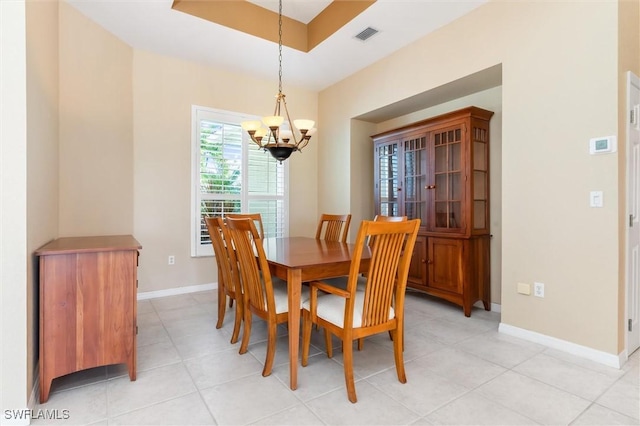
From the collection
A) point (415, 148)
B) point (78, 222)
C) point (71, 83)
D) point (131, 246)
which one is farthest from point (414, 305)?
point (71, 83)

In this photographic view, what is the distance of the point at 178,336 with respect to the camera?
2.72 m

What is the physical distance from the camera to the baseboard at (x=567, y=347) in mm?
2195

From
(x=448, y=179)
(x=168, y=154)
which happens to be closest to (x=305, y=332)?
(x=448, y=179)

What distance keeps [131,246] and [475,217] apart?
10.3 ft

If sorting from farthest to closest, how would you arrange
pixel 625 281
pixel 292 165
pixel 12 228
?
pixel 292 165 < pixel 625 281 < pixel 12 228

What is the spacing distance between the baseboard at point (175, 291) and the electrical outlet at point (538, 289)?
142 inches

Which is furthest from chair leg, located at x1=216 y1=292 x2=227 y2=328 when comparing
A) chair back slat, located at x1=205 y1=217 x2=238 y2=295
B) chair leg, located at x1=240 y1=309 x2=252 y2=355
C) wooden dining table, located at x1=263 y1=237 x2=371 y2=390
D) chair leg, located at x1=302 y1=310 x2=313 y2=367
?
chair leg, located at x1=302 y1=310 x2=313 y2=367

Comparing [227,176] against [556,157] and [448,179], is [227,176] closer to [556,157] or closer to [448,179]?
[448,179]

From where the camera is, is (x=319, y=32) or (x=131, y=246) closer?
(x=131, y=246)

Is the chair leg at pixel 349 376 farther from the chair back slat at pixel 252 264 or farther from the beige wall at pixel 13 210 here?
the beige wall at pixel 13 210

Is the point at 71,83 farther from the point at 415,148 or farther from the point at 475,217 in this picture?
the point at 475,217

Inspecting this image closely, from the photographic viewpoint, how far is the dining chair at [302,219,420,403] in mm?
1749

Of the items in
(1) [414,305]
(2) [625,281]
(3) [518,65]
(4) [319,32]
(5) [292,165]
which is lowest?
(1) [414,305]

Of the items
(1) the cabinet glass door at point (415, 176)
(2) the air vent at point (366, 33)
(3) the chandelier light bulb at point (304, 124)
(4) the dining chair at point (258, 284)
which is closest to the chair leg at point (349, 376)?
(4) the dining chair at point (258, 284)
